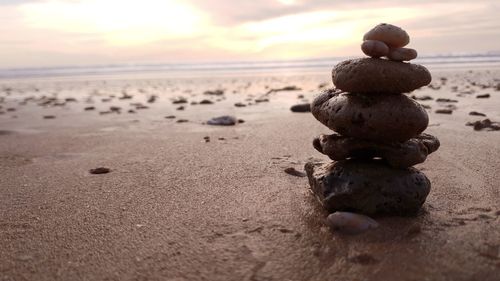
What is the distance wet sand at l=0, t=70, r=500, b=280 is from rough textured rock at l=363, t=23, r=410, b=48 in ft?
3.26

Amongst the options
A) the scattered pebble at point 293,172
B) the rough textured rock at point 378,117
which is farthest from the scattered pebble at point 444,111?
the rough textured rock at point 378,117

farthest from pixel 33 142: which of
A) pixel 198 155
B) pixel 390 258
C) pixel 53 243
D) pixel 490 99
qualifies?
pixel 490 99

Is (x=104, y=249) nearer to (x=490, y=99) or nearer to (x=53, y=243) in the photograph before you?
(x=53, y=243)

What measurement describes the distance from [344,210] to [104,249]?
130 centimetres

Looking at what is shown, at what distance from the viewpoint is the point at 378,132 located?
98.7 inches

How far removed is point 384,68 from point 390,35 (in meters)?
0.20

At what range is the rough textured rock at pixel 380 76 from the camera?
2512mm

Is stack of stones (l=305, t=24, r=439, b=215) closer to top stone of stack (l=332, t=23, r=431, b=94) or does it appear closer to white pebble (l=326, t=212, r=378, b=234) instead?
top stone of stack (l=332, t=23, r=431, b=94)

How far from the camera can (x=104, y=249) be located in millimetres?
2191

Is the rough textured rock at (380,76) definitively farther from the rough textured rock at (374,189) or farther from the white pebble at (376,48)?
the rough textured rock at (374,189)

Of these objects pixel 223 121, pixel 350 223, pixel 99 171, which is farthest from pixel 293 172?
pixel 223 121

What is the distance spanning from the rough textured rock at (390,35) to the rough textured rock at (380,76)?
0.38 feet

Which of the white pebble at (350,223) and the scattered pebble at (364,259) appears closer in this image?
the scattered pebble at (364,259)

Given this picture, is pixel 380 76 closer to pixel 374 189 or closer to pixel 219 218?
pixel 374 189
